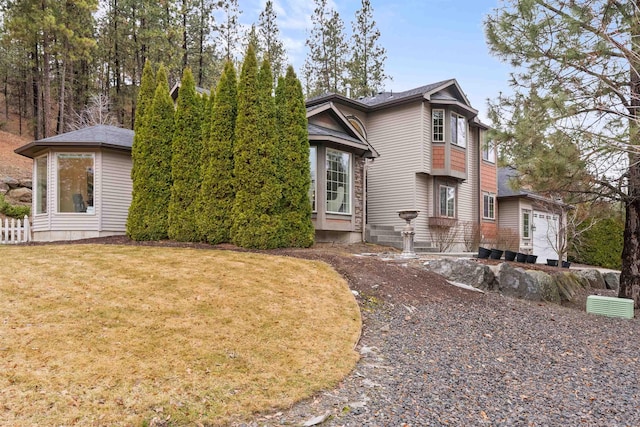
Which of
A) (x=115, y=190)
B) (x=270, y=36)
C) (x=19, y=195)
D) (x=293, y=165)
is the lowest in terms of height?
(x=115, y=190)

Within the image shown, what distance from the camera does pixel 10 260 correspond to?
7.28m

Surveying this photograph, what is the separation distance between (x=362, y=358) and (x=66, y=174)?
11.5 meters

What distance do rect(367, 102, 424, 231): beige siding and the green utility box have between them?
700 cm

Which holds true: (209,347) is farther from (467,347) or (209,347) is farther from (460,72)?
(460,72)

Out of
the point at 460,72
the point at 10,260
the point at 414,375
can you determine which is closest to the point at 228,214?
the point at 10,260

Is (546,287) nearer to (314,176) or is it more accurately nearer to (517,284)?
(517,284)

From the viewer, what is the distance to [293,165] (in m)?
10.4

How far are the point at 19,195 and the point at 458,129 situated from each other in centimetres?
1761

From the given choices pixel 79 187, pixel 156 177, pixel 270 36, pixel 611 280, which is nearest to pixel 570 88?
pixel 611 280

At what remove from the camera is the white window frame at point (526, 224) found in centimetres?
2046

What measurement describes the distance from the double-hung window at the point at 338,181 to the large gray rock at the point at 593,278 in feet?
22.8

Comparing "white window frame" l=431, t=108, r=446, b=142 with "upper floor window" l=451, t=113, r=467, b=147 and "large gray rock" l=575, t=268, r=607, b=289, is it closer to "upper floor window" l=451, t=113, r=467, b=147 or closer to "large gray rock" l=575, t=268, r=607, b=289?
"upper floor window" l=451, t=113, r=467, b=147

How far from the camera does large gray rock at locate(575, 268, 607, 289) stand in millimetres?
12517

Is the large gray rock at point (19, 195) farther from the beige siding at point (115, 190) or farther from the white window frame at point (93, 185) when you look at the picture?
the beige siding at point (115, 190)
